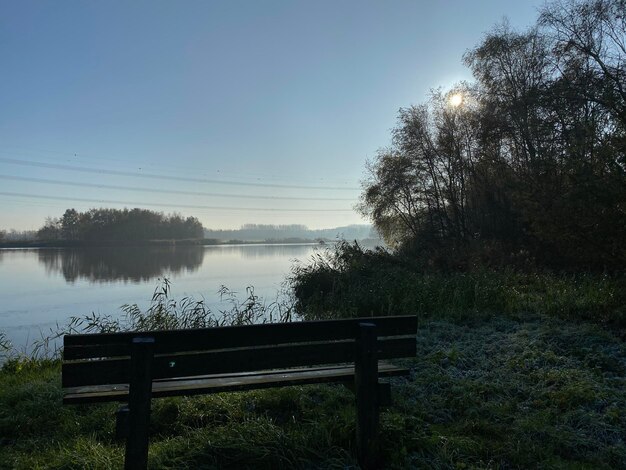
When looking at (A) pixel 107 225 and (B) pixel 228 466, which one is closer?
(B) pixel 228 466

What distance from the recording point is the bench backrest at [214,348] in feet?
8.27

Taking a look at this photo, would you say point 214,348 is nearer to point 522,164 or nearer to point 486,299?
point 486,299

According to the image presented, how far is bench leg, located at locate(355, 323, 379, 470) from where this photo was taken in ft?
8.98

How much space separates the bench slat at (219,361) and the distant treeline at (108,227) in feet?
205

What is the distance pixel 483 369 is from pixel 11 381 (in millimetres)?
5506

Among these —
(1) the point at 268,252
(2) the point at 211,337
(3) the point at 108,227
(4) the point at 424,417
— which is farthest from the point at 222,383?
(3) the point at 108,227

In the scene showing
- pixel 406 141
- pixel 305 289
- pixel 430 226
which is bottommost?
pixel 305 289

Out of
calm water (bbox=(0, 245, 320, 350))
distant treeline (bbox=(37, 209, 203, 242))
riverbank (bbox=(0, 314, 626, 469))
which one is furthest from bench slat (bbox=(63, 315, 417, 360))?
distant treeline (bbox=(37, 209, 203, 242))

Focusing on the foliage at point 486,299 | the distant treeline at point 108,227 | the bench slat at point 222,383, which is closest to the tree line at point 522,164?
the foliage at point 486,299

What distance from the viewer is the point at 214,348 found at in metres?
2.58

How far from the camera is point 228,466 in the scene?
→ 268 centimetres

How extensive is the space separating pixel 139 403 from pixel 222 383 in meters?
0.66

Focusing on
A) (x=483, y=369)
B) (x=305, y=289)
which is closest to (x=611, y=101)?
(x=483, y=369)

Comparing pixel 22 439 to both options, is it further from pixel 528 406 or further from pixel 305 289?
pixel 305 289
